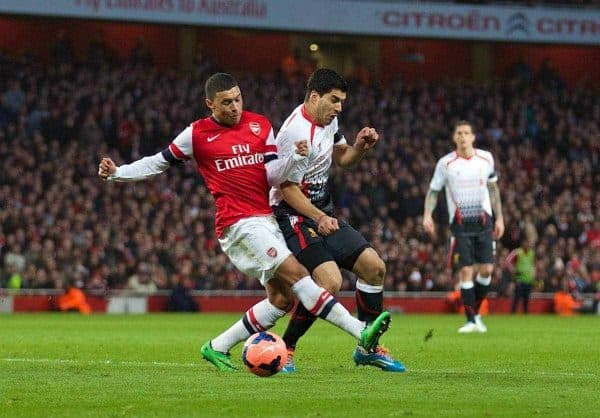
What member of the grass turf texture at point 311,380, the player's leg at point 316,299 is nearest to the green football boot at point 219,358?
the grass turf texture at point 311,380

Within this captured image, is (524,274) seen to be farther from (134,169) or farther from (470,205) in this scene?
(134,169)

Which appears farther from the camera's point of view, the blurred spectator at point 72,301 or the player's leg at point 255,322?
the blurred spectator at point 72,301

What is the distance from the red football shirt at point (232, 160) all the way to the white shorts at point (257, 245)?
0.07 metres

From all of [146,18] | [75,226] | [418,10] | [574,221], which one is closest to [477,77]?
[418,10]

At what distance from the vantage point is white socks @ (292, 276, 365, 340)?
940cm

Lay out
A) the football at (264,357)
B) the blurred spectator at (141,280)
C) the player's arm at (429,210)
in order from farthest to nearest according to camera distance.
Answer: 1. the blurred spectator at (141,280)
2. the player's arm at (429,210)
3. the football at (264,357)

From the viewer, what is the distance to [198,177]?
31297 millimetres

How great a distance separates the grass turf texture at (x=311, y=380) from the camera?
706cm

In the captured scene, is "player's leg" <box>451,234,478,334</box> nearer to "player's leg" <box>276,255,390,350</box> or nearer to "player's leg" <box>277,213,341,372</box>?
"player's leg" <box>277,213,341,372</box>

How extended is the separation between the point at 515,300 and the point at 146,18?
1119cm

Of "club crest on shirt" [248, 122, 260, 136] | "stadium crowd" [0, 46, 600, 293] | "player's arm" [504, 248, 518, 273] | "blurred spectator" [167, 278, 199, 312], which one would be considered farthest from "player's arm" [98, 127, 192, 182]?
"player's arm" [504, 248, 518, 273]

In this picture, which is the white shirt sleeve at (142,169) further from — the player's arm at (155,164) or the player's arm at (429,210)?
the player's arm at (429,210)

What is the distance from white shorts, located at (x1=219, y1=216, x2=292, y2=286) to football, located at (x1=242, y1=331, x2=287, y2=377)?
0.58m

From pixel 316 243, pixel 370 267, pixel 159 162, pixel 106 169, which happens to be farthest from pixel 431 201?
pixel 106 169
